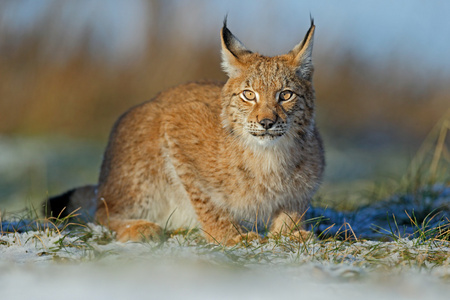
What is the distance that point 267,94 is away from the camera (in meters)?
3.94

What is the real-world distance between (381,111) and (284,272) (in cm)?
1144

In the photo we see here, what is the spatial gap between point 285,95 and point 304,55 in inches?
15.5

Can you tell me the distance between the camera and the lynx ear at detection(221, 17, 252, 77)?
4.23 meters

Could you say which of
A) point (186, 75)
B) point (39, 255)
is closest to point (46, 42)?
point (186, 75)

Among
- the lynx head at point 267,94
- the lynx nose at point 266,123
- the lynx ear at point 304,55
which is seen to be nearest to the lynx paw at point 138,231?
the lynx head at point 267,94

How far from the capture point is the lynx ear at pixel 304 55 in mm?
4160

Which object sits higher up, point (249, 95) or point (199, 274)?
point (249, 95)

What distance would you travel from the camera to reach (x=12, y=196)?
7961mm

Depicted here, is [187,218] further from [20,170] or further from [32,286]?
[20,170]

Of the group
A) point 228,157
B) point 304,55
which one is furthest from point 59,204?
point 304,55

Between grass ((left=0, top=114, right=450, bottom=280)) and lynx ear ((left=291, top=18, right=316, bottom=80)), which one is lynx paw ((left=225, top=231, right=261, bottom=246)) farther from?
lynx ear ((left=291, top=18, right=316, bottom=80))

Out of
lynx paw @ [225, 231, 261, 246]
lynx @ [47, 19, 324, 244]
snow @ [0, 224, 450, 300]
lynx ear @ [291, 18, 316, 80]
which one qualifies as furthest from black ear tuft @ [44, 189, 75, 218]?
lynx ear @ [291, 18, 316, 80]

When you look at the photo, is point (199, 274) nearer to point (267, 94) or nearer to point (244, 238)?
point (244, 238)

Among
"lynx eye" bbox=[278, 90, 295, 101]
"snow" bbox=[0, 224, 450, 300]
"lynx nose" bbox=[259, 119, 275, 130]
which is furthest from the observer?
"lynx eye" bbox=[278, 90, 295, 101]
